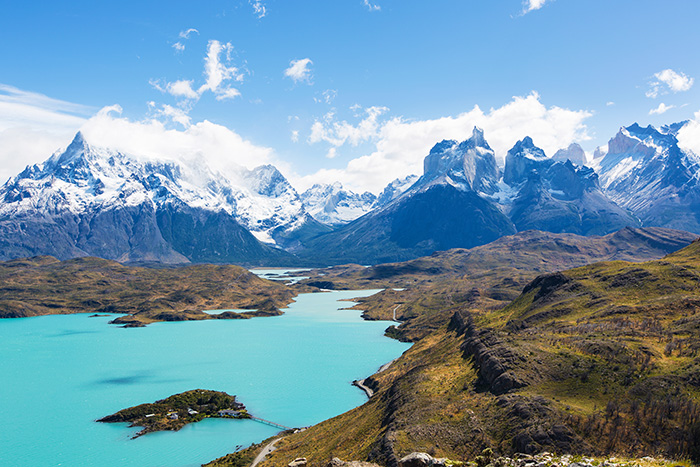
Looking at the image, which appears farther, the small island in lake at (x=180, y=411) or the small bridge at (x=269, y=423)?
the small island in lake at (x=180, y=411)

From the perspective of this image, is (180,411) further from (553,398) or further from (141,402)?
(553,398)

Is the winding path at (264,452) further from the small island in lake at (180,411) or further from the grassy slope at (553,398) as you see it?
the small island in lake at (180,411)

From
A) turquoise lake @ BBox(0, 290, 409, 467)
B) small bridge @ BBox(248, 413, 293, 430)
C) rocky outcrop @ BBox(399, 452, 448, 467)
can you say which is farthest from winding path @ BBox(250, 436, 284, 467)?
rocky outcrop @ BBox(399, 452, 448, 467)

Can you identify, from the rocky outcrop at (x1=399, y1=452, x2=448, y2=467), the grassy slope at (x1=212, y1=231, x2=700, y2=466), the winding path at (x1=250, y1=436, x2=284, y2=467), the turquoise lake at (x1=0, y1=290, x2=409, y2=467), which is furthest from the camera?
the turquoise lake at (x1=0, y1=290, x2=409, y2=467)

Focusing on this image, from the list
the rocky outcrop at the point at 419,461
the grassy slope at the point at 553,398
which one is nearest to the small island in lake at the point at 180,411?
the grassy slope at the point at 553,398

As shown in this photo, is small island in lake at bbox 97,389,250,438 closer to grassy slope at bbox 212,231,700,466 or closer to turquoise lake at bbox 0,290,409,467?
turquoise lake at bbox 0,290,409,467

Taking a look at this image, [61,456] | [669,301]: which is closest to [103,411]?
[61,456]
